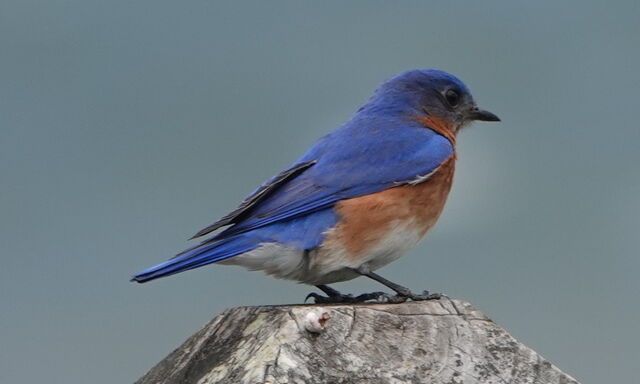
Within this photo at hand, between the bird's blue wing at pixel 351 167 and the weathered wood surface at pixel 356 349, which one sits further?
the bird's blue wing at pixel 351 167

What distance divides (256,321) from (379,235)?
7.71ft

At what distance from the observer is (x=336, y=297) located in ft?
20.5

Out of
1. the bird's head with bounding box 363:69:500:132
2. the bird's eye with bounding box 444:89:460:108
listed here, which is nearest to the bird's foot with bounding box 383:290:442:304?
the bird's head with bounding box 363:69:500:132

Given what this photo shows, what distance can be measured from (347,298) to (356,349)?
196 cm

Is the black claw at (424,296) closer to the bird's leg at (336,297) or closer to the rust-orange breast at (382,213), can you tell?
the bird's leg at (336,297)

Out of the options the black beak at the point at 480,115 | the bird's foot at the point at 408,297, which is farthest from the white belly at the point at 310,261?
the black beak at the point at 480,115

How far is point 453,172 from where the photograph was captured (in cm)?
741

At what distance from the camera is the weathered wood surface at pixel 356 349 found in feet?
13.0

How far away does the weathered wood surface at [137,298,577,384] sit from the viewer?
3959mm

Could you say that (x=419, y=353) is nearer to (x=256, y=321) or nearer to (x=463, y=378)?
(x=463, y=378)

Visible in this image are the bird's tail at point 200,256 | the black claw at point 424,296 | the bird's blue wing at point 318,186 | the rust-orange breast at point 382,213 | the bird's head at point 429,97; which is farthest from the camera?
the bird's head at point 429,97

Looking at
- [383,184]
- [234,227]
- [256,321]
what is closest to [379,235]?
[383,184]

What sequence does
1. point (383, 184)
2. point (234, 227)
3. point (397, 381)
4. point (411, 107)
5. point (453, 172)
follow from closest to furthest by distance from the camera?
point (397, 381), point (234, 227), point (383, 184), point (453, 172), point (411, 107)

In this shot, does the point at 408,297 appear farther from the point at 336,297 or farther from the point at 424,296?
the point at 336,297
